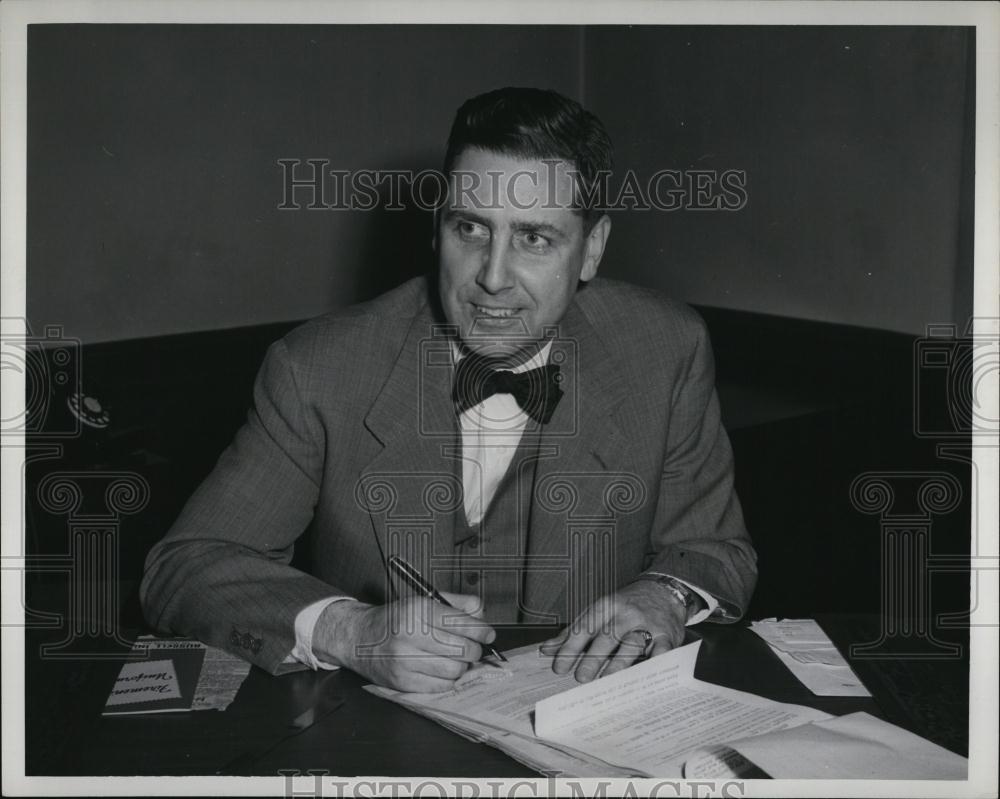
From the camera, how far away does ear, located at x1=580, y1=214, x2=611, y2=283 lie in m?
2.23

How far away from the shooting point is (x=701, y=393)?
7.72ft

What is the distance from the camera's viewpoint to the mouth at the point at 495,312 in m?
2.16

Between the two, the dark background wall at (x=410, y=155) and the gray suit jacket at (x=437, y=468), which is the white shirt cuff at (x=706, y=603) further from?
the dark background wall at (x=410, y=155)

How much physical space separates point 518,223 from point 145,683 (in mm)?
1089

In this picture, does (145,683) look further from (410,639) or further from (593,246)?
(593,246)

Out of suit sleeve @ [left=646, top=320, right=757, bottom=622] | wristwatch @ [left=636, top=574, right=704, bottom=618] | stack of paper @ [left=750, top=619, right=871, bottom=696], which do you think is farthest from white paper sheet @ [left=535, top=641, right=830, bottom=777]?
suit sleeve @ [left=646, top=320, right=757, bottom=622]

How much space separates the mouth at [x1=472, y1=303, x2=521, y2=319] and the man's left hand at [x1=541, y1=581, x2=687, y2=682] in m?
0.63

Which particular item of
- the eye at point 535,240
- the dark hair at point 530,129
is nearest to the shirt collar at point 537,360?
the eye at point 535,240

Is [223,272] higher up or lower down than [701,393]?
higher up

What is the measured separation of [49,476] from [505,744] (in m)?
2.32

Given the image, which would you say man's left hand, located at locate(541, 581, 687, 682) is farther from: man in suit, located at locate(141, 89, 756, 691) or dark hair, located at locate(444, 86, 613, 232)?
dark hair, located at locate(444, 86, 613, 232)

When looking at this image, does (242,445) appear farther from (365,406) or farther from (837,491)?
(837,491)

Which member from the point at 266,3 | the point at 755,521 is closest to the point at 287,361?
the point at 266,3

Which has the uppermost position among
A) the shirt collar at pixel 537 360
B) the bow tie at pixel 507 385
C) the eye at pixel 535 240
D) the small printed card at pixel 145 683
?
the eye at pixel 535 240
